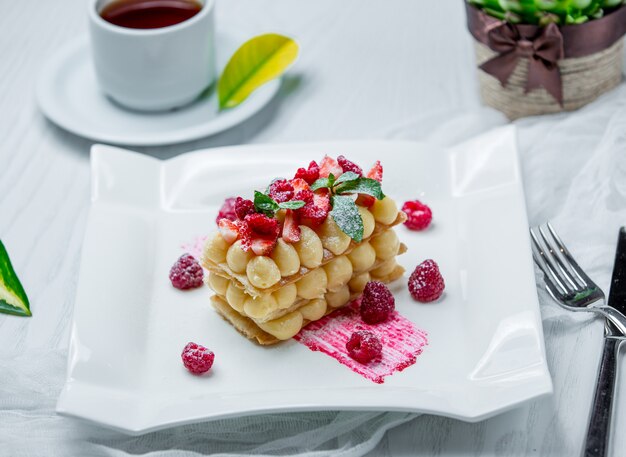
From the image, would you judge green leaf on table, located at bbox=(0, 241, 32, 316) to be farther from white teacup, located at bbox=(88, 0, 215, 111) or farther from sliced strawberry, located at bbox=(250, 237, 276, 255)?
white teacup, located at bbox=(88, 0, 215, 111)

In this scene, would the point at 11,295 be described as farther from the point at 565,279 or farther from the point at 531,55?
the point at 531,55

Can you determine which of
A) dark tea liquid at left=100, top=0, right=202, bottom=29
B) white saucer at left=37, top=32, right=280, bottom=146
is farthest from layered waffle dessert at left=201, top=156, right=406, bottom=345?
dark tea liquid at left=100, top=0, right=202, bottom=29

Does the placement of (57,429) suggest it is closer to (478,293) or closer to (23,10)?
(478,293)

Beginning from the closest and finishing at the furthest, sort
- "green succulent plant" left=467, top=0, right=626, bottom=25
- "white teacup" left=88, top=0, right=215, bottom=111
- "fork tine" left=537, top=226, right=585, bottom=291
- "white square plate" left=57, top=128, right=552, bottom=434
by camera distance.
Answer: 1. "white square plate" left=57, top=128, right=552, bottom=434
2. "fork tine" left=537, top=226, right=585, bottom=291
3. "green succulent plant" left=467, top=0, right=626, bottom=25
4. "white teacup" left=88, top=0, right=215, bottom=111

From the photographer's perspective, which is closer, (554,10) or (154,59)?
(554,10)

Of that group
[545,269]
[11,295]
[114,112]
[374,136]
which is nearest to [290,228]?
[545,269]

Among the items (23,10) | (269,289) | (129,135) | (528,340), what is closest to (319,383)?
(269,289)

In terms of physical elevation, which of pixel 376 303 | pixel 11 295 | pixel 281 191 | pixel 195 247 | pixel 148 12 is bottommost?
pixel 11 295
